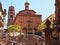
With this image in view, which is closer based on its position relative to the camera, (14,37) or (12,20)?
(14,37)

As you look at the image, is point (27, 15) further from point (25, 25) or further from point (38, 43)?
point (38, 43)

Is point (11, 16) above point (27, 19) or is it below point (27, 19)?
above

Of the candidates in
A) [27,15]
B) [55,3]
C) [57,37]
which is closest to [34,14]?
[27,15]

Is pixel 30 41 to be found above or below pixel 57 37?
below

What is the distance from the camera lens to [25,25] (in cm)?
8831

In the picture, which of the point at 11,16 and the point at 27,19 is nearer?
the point at 27,19

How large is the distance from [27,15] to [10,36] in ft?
86.6

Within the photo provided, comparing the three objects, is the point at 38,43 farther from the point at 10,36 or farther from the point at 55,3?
the point at 55,3

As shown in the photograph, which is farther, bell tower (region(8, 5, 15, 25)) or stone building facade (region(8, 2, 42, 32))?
bell tower (region(8, 5, 15, 25))

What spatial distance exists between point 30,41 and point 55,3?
2854 centimetres

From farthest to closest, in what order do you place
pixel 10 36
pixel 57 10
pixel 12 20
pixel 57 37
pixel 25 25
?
pixel 12 20, pixel 25 25, pixel 10 36, pixel 57 10, pixel 57 37

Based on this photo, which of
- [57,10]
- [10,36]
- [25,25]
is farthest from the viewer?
[25,25]

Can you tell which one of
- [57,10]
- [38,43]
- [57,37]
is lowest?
[38,43]

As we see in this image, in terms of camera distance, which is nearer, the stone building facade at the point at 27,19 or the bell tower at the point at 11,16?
the stone building facade at the point at 27,19
